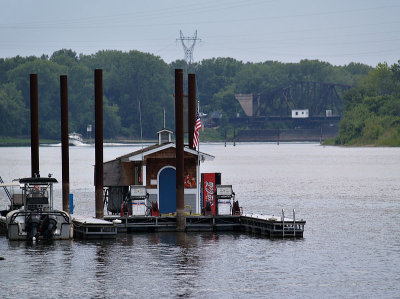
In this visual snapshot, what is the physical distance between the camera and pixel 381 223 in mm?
65062

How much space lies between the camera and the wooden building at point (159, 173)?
52875 mm

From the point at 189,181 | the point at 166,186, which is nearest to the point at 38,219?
the point at 166,186

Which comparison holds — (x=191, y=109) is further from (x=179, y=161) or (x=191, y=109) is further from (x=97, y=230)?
(x=97, y=230)

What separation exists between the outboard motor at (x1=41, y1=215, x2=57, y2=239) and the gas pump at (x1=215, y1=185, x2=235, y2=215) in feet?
30.1

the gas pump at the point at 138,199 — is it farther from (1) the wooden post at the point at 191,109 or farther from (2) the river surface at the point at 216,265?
(1) the wooden post at the point at 191,109

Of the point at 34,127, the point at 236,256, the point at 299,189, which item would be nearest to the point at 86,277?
the point at 236,256

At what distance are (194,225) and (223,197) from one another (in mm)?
2246

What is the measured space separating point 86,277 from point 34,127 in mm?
21203

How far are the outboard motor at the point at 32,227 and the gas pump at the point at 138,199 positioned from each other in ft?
17.2

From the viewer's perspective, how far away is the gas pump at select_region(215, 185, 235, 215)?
5281 cm

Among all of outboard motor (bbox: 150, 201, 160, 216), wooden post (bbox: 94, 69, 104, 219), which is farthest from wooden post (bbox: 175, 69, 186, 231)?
wooden post (bbox: 94, 69, 104, 219)

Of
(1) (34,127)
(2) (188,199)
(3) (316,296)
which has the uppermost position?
(1) (34,127)

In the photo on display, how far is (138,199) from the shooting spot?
51.8 meters

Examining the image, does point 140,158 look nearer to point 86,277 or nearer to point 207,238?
point 207,238
